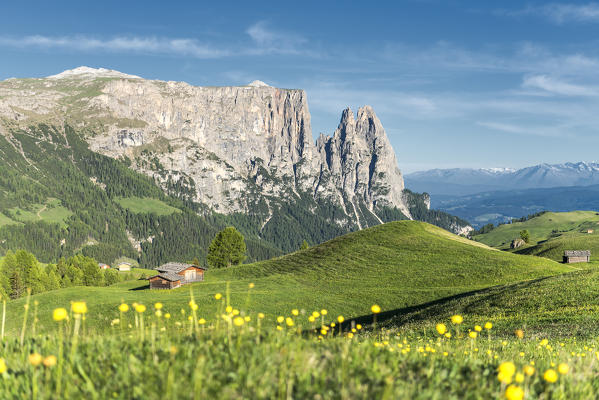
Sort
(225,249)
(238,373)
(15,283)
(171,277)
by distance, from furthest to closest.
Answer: (225,249), (15,283), (171,277), (238,373)

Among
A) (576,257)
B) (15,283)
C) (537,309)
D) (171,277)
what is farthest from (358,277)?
(15,283)

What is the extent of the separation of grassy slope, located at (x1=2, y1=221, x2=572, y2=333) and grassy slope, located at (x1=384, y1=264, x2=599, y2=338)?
14649 millimetres

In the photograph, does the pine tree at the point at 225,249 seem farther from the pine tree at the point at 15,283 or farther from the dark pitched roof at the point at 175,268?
the pine tree at the point at 15,283

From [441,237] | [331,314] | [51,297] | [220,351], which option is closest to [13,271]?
[51,297]

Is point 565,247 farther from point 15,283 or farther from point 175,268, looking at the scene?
point 15,283

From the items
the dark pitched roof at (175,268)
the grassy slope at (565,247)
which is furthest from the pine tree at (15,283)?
the grassy slope at (565,247)

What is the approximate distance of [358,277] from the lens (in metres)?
61.4

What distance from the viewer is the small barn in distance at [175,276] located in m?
81.4

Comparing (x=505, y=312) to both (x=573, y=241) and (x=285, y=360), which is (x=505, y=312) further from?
(x=573, y=241)

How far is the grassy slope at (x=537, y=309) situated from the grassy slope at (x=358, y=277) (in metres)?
14.6

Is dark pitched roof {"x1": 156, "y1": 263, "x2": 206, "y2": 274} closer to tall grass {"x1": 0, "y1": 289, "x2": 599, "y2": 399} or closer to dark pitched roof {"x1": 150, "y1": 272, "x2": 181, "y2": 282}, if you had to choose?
dark pitched roof {"x1": 150, "y1": 272, "x2": 181, "y2": 282}

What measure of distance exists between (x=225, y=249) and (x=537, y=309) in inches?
3512

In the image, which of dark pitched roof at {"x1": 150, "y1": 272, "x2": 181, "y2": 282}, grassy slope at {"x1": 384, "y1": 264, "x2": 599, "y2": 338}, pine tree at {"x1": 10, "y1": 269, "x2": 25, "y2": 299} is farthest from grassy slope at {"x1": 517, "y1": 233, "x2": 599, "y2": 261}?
pine tree at {"x1": 10, "y1": 269, "x2": 25, "y2": 299}

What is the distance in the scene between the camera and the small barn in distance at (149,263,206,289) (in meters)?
81.4
